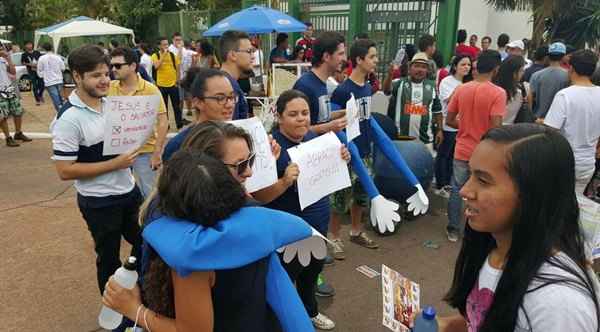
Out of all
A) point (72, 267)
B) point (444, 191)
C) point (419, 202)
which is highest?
point (419, 202)

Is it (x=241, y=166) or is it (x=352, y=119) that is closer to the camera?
(x=241, y=166)

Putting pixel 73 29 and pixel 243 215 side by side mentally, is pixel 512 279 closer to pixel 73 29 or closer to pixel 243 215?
pixel 243 215

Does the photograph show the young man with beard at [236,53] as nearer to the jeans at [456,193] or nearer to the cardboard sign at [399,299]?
the jeans at [456,193]

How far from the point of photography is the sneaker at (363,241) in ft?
14.8

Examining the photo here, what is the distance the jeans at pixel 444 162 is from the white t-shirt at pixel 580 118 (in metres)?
1.63

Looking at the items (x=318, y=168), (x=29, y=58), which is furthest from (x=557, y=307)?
(x=29, y=58)

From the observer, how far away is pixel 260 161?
2572 millimetres

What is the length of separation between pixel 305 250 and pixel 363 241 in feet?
7.45

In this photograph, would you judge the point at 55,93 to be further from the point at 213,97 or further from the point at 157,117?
the point at 213,97

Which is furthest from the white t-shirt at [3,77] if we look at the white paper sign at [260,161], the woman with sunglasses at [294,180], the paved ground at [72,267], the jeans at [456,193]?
the jeans at [456,193]

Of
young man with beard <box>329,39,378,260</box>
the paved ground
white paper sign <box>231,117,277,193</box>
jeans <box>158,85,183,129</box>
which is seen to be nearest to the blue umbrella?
jeans <box>158,85,183,129</box>

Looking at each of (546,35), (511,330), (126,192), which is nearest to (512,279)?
(511,330)

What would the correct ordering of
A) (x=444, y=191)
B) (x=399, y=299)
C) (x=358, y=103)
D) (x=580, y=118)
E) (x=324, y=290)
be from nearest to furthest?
1. (x=399, y=299)
2. (x=324, y=290)
3. (x=580, y=118)
4. (x=358, y=103)
5. (x=444, y=191)

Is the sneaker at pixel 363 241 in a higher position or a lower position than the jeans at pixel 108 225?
lower
